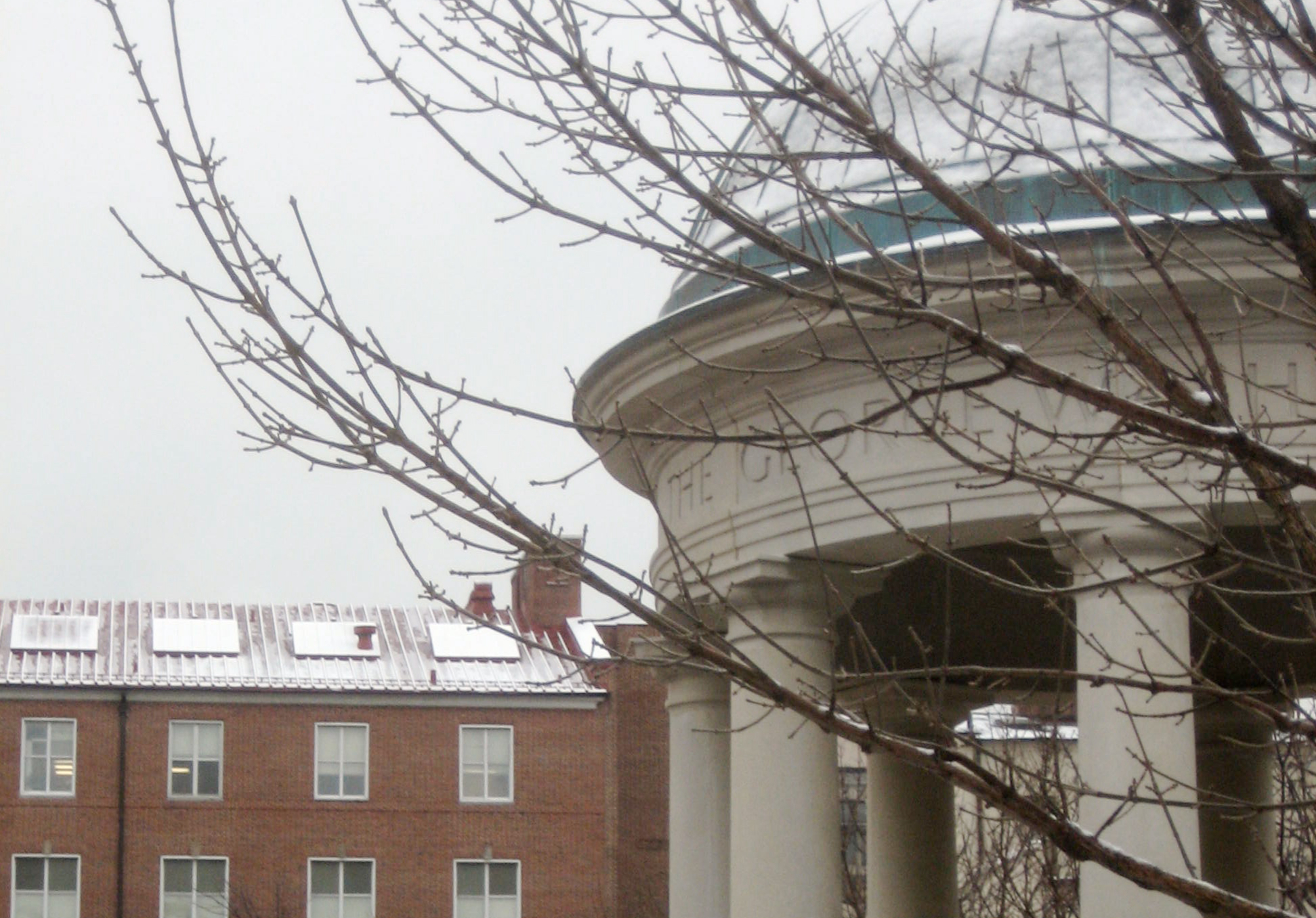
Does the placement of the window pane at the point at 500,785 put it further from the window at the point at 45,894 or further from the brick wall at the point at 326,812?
the window at the point at 45,894

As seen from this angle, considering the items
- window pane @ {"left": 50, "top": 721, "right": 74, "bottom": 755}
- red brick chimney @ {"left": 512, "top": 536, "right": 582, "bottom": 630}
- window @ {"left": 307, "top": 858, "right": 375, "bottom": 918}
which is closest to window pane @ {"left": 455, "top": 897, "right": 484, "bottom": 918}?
window @ {"left": 307, "top": 858, "right": 375, "bottom": 918}

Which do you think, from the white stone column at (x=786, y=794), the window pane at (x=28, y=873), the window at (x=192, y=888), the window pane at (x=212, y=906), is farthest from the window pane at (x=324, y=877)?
the white stone column at (x=786, y=794)

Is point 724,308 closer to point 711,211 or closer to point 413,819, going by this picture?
point 711,211

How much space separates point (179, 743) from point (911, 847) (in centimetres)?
4327

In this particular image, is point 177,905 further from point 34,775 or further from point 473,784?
point 473,784

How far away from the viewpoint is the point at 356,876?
6250 cm

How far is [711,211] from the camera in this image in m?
8.26

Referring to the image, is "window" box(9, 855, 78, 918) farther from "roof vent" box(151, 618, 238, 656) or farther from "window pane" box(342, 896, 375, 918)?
"window pane" box(342, 896, 375, 918)

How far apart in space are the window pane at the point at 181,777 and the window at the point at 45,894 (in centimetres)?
370

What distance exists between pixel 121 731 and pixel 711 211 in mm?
56679

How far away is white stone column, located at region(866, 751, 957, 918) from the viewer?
2256 centimetres

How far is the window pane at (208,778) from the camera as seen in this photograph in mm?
62031

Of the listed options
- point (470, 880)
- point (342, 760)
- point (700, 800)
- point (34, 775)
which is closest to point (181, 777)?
point (34, 775)

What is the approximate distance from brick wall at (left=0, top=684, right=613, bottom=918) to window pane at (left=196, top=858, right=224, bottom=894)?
286mm
